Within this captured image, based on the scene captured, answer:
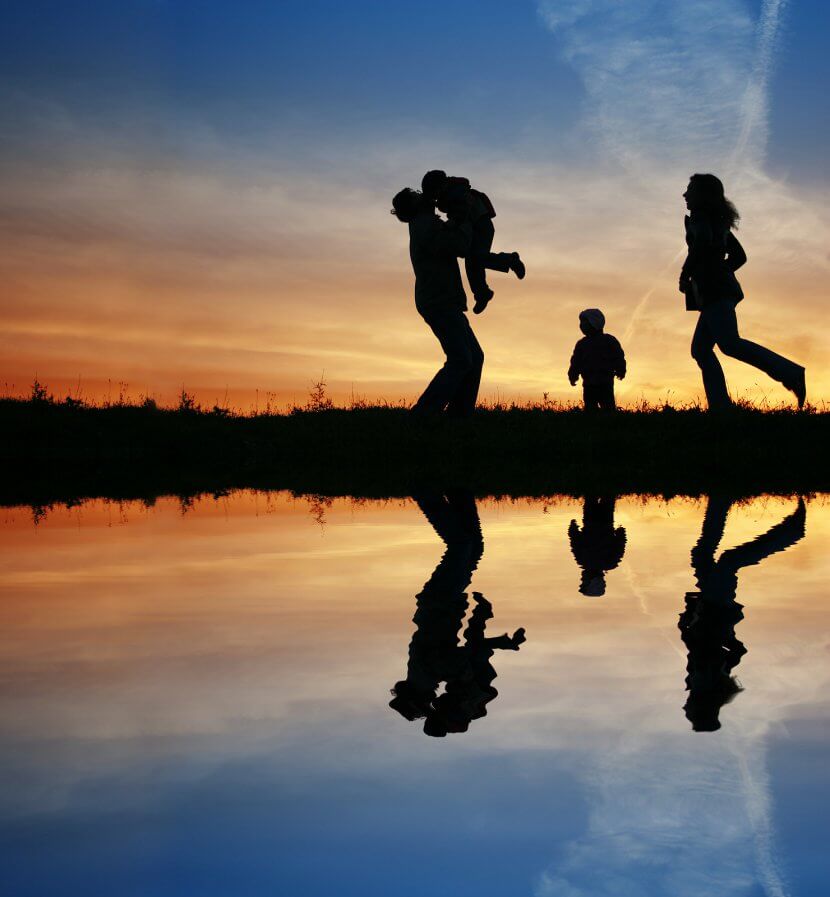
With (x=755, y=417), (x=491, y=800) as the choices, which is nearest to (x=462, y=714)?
(x=491, y=800)

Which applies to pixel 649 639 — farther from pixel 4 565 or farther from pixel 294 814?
pixel 4 565

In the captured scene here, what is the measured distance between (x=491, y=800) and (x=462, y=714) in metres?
0.63

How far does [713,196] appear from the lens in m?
15.5

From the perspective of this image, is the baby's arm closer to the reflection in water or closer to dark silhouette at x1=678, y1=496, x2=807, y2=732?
dark silhouette at x1=678, y1=496, x2=807, y2=732

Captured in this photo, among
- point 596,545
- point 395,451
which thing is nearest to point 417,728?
point 596,545

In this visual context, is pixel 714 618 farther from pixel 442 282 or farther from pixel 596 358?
pixel 596 358

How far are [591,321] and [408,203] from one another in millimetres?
3828

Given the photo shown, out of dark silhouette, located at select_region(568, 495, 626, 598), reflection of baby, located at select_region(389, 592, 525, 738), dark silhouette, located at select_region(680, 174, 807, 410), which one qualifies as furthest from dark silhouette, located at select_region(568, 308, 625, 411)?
reflection of baby, located at select_region(389, 592, 525, 738)

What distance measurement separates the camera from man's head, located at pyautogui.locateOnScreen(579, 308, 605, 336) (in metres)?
16.9

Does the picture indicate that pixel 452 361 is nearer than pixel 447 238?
No

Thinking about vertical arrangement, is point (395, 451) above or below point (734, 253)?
below

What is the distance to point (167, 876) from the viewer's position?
6.76ft

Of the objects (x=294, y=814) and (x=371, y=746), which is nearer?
(x=294, y=814)

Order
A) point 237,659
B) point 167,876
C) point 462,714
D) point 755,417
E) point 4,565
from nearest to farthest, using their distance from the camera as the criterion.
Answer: point 167,876 < point 462,714 < point 237,659 < point 4,565 < point 755,417
